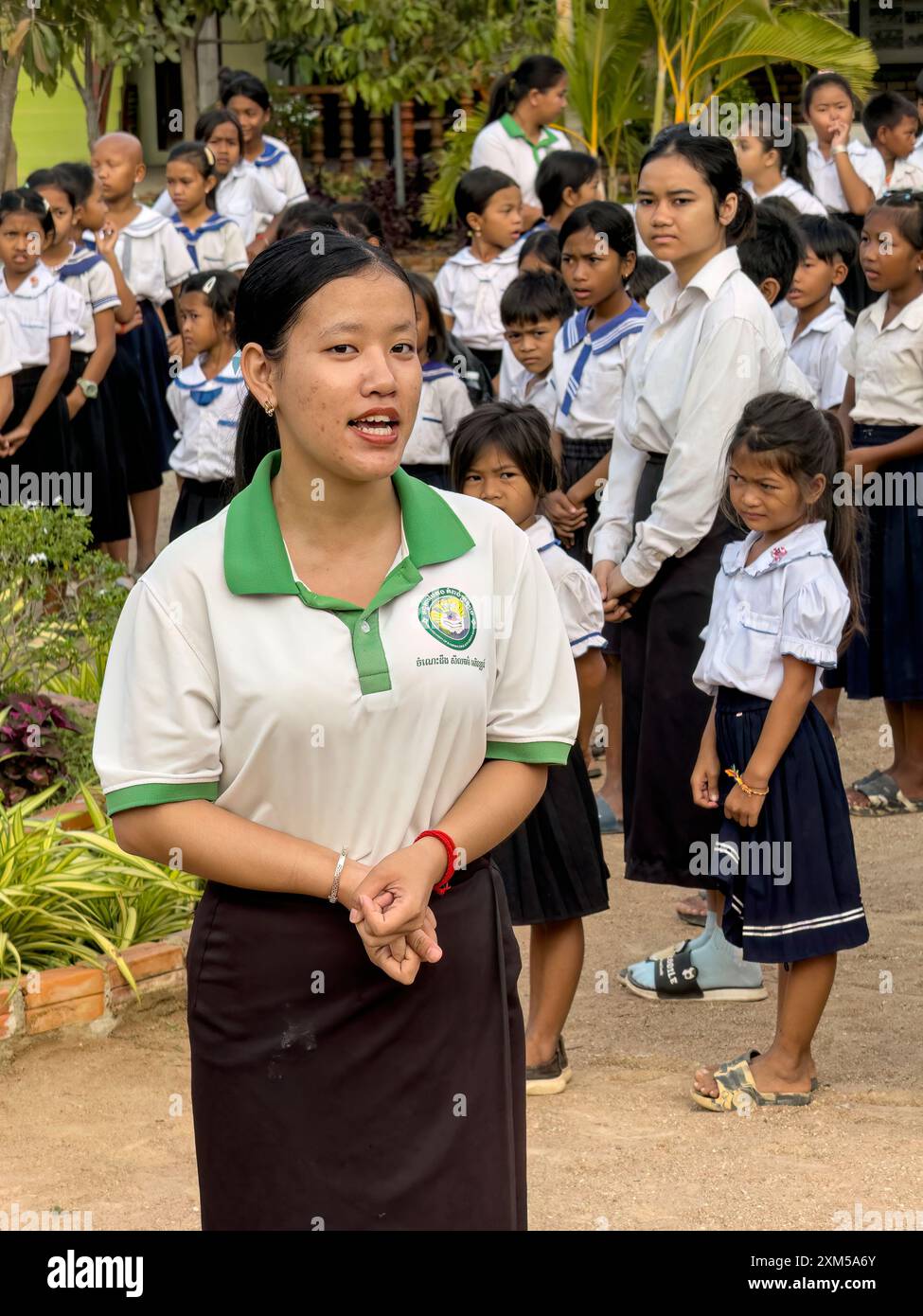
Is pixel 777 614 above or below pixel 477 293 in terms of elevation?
below

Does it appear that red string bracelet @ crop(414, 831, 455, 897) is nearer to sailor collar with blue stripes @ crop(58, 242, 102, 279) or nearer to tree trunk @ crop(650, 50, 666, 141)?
sailor collar with blue stripes @ crop(58, 242, 102, 279)

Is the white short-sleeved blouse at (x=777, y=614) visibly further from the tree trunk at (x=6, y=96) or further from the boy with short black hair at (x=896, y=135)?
the tree trunk at (x=6, y=96)

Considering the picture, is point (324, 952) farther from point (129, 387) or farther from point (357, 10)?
point (357, 10)

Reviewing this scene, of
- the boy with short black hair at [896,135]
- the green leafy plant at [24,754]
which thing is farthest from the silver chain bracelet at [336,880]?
the boy with short black hair at [896,135]

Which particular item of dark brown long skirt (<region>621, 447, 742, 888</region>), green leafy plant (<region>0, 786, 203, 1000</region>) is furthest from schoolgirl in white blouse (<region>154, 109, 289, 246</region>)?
dark brown long skirt (<region>621, 447, 742, 888</region>)

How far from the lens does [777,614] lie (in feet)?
12.8

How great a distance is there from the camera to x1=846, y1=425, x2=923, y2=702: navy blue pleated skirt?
6016mm

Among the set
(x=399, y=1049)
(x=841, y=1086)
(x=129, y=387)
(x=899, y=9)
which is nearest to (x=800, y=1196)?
(x=841, y=1086)

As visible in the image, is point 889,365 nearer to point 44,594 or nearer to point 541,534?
point 541,534

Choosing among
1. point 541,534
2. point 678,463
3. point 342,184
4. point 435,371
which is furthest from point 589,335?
point 342,184

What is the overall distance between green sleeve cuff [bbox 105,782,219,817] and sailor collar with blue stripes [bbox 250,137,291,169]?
8.19 metres

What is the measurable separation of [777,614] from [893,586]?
2338 mm

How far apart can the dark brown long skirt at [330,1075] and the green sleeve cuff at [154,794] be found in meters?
0.15
